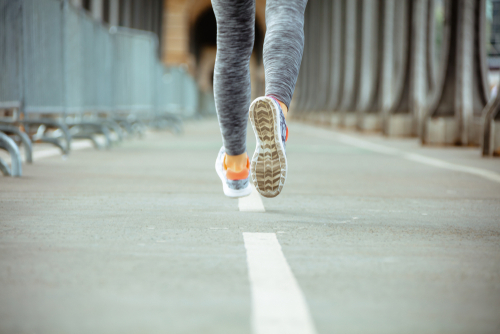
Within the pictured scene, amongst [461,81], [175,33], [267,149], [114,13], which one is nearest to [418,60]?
[461,81]

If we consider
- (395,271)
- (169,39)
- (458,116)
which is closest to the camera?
(395,271)

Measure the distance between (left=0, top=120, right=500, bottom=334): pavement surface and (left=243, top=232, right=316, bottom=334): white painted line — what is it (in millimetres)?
11

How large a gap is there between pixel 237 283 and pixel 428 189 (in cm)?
292

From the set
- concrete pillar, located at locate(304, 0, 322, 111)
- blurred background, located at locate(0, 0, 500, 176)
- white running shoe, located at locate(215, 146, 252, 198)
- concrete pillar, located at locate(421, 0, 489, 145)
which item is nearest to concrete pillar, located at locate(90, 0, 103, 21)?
blurred background, located at locate(0, 0, 500, 176)

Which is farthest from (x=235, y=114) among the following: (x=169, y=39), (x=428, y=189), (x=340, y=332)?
(x=169, y=39)

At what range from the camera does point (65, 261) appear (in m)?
2.28

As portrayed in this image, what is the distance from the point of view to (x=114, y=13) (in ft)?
99.7

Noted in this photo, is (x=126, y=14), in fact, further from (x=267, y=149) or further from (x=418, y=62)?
(x=267, y=149)

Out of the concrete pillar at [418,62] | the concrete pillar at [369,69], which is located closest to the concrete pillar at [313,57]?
the concrete pillar at [369,69]

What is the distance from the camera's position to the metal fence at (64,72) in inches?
277

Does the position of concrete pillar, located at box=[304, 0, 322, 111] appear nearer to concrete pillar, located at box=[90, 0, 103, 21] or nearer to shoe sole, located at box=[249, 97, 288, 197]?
concrete pillar, located at box=[90, 0, 103, 21]

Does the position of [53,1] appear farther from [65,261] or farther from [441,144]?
[65,261]

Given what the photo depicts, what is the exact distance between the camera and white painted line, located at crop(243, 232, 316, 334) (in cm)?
164

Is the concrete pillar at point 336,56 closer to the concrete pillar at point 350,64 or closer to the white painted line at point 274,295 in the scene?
the concrete pillar at point 350,64
